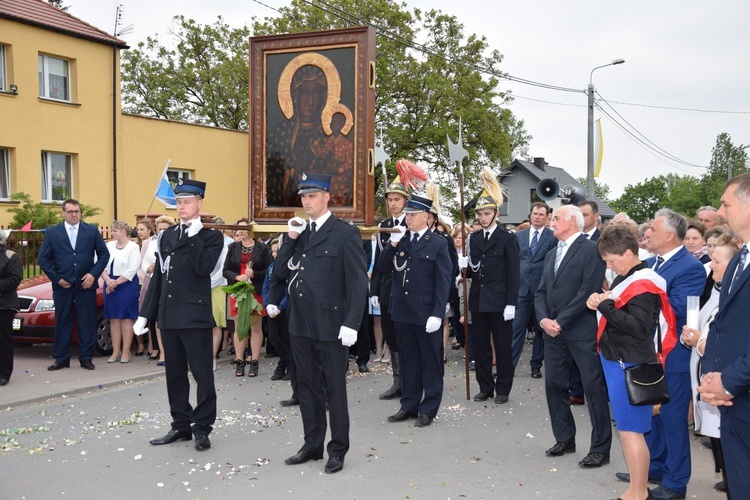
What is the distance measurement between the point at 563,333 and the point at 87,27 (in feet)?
70.0

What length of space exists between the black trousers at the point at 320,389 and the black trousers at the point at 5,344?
15.9ft

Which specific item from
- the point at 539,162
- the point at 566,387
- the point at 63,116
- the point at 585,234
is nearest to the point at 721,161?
the point at 539,162

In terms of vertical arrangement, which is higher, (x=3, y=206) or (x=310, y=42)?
(x=310, y=42)

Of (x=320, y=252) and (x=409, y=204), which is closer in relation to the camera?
(x=320, y=252)

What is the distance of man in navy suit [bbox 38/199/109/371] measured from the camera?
9750 mm

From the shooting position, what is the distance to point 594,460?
560 centimetres

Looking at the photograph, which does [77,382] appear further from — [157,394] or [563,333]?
[563,333]

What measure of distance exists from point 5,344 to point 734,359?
324 inches

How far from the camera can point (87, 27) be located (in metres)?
22.8

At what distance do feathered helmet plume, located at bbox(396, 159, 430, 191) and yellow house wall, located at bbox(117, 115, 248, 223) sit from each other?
17.4m

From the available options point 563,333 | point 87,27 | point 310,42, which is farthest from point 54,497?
point 87,27

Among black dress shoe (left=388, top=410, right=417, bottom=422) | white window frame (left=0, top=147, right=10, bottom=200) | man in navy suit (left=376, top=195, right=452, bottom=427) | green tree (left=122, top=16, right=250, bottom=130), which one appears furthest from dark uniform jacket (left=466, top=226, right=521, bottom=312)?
green tree (left=122, top=16, right=250, bottom=130)

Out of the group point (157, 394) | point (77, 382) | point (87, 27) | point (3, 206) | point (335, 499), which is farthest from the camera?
point (87, 27)

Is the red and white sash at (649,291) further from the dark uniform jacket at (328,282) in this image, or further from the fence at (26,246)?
the fence at (26,246)
